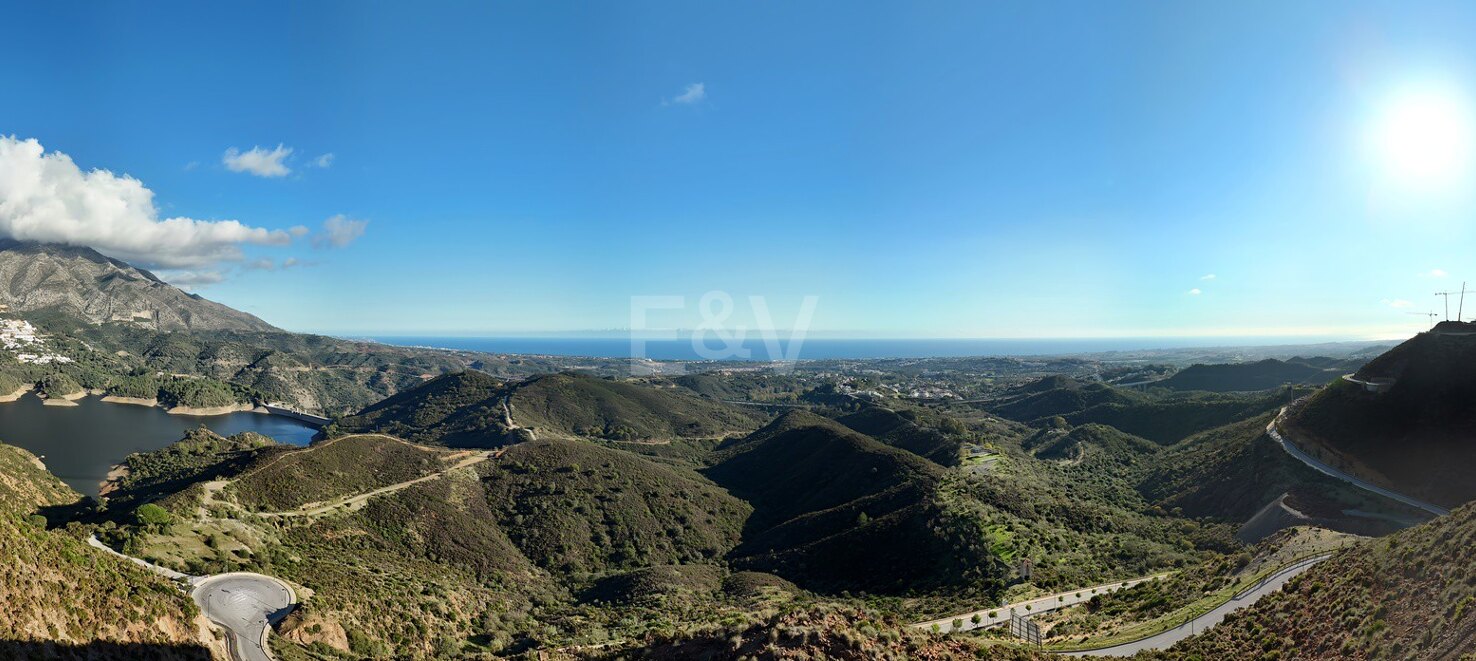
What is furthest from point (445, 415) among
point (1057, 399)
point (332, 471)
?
point (1057, 399)

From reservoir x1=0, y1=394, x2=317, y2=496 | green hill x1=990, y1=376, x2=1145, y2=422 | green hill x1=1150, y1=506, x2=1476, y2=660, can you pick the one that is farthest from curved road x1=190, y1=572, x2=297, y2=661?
green hill x1=990, y1=376, x2=1145, y2=422

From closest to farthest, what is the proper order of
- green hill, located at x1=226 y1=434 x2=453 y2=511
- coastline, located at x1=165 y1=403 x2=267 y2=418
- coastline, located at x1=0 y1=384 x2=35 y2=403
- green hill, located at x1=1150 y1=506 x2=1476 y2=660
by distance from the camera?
green hill, located at x1=1150 y1=506 x2=1476 y2=660 → green hill, located at x1=226 y1=434 x2=453 y2=511 → coastline, located at x1=0 y1=384 x2=35 y2=403 → coastline, located at x1=165 y1=403 x2=267 y2=418

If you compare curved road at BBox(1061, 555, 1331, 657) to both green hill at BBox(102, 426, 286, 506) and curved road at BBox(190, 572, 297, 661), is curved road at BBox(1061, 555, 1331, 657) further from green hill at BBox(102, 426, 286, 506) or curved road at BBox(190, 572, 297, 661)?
green hill at BBox(102, 426, 286, 506)

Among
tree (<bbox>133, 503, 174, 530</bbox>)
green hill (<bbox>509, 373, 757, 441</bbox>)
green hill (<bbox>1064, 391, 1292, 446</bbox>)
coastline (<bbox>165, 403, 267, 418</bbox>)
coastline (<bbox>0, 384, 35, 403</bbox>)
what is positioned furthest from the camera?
coastline (<bbox>165, 403, 267, 418</bbox>)

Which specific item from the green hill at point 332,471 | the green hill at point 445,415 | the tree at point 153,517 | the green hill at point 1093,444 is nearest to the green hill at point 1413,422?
Answer: the green hill at point 1093,444

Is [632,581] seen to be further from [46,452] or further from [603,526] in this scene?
[46,452]

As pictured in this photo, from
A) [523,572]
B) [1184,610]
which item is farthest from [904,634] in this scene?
[523,572]

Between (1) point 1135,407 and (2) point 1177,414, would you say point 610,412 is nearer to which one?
(1) point 1135,407
